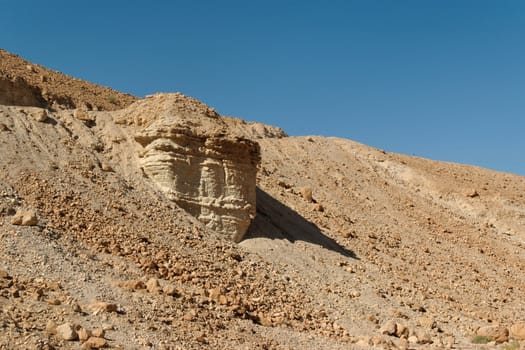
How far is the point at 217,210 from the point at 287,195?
621 centimetres

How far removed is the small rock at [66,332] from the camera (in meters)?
8.38

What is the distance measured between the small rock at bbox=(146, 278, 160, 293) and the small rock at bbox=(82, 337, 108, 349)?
7.79 ft

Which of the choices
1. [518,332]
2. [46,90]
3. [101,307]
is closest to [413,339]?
[518,332]

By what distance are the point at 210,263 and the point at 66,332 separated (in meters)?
5.25

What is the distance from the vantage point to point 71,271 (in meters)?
10.5

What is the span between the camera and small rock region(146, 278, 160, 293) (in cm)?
1093

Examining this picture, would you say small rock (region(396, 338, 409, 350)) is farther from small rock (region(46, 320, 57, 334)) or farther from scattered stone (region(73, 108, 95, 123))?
scattered stone (region(73, 108, 95, 123))

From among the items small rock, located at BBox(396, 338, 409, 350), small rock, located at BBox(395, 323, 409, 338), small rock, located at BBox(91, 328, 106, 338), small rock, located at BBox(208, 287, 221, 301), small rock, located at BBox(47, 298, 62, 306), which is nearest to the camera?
small rock, located at BBox(91, 328, 106, 338)

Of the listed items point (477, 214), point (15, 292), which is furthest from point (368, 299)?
point (477, 214)

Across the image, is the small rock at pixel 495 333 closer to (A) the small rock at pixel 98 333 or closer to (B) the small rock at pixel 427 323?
(B) the small rock at pixel 427 323

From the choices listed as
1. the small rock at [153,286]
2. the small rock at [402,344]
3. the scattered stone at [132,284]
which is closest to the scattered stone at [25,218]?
the scattered stone at [132,284]

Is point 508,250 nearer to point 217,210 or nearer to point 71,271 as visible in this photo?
point 217,210

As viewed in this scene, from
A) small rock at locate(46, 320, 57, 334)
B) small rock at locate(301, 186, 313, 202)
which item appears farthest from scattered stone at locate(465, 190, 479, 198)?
small rock at locate(46, 320, 57, 334)

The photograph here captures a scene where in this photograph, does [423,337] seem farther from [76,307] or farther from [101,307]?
[76,307]
